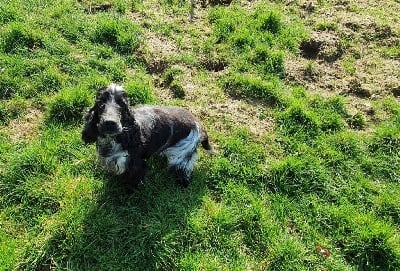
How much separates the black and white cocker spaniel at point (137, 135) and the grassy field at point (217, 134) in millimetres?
276

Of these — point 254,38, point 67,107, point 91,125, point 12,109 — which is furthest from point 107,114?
point 254,38

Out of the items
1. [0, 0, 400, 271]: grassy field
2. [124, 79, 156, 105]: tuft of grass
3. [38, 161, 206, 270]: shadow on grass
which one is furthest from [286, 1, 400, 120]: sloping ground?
[38, 161, 206, 270]: shadow on grass

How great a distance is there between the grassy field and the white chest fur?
0.46 m

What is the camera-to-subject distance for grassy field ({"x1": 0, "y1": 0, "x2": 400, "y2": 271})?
18.5ft

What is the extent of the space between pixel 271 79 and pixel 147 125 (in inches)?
109

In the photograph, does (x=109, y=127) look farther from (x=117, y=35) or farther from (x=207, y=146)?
(x=117, y=35)

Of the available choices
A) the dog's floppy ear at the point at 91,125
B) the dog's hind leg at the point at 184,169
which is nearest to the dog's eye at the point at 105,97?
the dog's floppy ear at the point at 91,125

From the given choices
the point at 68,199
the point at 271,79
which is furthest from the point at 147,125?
the point at 271,79

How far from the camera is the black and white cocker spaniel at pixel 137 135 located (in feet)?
16.8

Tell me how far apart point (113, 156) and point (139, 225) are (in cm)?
88

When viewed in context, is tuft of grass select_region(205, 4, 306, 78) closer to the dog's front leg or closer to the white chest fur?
the dog's front leg

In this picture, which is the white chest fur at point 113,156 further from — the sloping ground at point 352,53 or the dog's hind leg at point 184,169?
the sloping ground at point 352,53

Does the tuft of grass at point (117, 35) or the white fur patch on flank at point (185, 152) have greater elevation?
the tuft of grass at point (117, 35)

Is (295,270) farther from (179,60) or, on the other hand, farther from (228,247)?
(179,60)
